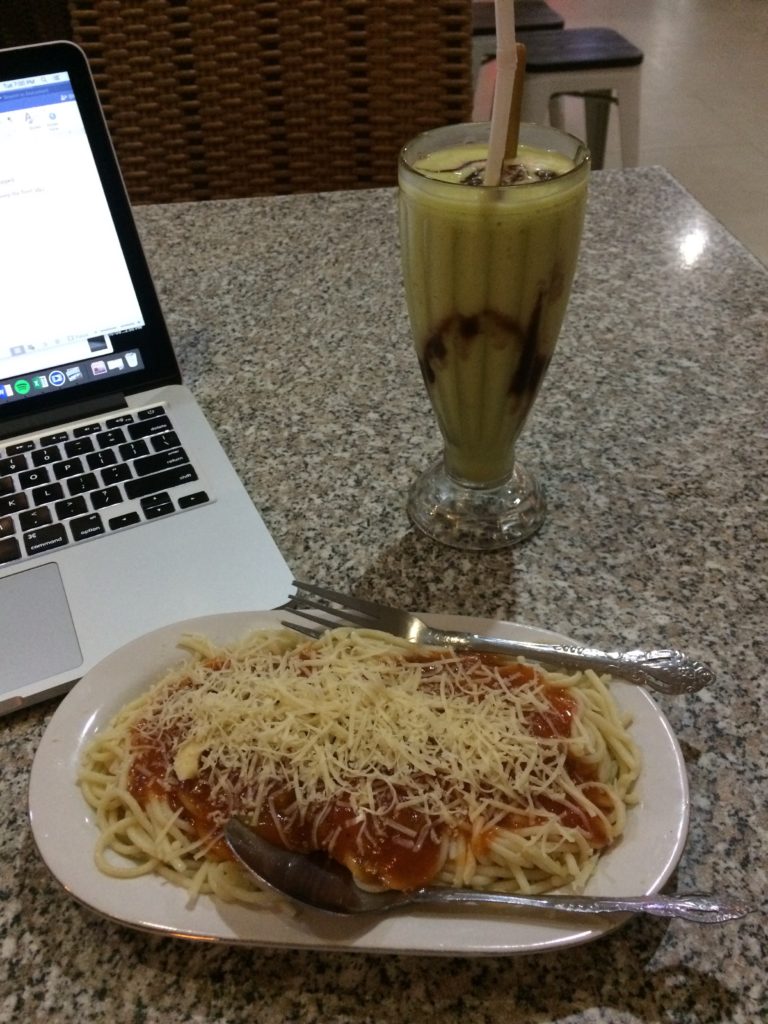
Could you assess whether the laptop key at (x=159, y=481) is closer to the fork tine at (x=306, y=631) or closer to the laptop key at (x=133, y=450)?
the laptop key at (x=133, y=450)

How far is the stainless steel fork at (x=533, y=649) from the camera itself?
510 mm

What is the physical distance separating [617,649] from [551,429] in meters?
Result: 0.28

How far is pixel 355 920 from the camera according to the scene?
0.40m

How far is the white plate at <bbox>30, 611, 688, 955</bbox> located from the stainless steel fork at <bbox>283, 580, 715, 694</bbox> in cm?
2

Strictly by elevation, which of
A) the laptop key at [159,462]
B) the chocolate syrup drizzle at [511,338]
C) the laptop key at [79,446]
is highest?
the chocolate syrup drizzle at [511,338]

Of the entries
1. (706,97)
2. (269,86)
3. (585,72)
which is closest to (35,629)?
(269,86)

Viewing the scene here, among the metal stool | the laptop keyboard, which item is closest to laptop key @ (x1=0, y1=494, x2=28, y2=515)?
the laptop keyboard

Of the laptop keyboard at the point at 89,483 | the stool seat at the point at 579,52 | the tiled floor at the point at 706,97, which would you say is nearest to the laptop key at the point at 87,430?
the laptop keyboard at the point at 89,483

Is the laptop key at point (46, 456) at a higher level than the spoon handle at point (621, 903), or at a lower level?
higher

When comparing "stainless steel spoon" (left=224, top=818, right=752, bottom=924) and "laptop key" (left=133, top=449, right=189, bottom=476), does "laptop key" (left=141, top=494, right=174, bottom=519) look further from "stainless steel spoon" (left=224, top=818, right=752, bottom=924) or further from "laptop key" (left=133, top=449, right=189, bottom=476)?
"stainless steel spoon" (left=224, top=818, right=752, bottom=924)

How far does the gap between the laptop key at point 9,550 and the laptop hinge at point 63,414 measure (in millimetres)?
139

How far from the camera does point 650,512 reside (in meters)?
0.69

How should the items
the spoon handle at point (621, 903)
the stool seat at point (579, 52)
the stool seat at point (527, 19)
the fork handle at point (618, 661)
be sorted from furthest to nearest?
the stool seat at point (527, 19)
the stool seat at point (579, 52)
the fork handle at point (618, 661)
the spoon handle at point (621, 903)

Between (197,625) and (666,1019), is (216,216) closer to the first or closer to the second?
(197,625)
